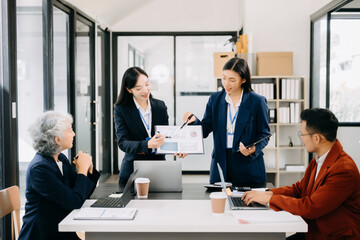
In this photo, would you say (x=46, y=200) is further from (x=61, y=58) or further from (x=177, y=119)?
(x=177, y=119)

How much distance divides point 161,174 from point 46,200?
2.26 ft

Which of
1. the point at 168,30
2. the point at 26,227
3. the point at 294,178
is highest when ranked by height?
the point at 168,30

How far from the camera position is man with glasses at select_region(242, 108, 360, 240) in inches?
70.6

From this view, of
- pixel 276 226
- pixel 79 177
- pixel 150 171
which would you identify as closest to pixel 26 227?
pixel 79 177

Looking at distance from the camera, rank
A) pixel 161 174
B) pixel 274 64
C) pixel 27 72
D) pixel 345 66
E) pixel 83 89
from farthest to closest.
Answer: pixel 274 64 → pixel 83 89 → pixel 345 66 → pixel 27 72 → pixel 161 174

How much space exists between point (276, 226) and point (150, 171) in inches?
34.6

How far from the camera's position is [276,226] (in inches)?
67.5

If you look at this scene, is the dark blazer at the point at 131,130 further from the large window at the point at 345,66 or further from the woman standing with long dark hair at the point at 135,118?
the large window at the point at 345,66

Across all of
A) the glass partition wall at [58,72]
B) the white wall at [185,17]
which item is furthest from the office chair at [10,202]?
the white wall at [185,17]

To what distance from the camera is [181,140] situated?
2.68 metres

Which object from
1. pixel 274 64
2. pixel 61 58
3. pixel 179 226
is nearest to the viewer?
pixel 179 226

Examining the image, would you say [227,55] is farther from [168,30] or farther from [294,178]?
[294,178]

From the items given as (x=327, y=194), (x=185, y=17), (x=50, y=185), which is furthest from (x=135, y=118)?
(x=185, y=17)

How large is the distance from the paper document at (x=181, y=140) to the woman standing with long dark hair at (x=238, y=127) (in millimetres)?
132
